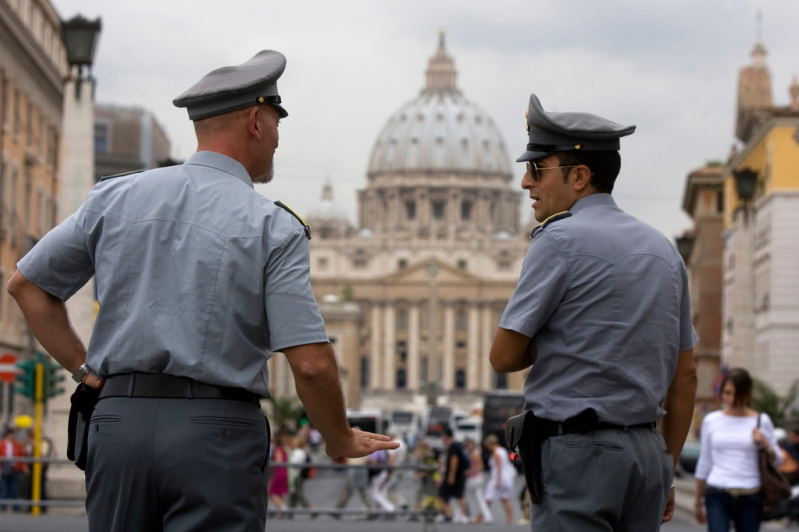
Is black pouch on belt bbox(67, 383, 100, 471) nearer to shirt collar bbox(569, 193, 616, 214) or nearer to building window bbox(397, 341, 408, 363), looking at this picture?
shirt collar bbox(569, 193, 616, 214)

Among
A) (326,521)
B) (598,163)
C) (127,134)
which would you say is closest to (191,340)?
(598,163)

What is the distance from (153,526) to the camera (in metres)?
3.64

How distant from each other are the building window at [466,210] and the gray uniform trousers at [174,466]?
15523 centimetres

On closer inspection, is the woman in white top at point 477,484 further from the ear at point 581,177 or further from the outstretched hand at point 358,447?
the outstretched hand at point 358,447

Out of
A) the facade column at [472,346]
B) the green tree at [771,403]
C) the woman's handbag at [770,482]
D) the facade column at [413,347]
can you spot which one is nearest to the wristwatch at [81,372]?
the woman's handbag at [770,482]

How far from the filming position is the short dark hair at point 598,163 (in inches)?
171

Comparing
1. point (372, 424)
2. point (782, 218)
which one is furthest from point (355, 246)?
point (782, 218)

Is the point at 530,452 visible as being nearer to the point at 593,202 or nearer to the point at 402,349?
the point at 593,202

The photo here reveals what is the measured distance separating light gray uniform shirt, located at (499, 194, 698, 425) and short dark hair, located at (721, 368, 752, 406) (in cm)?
331

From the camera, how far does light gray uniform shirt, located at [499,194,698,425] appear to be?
13.3 feet

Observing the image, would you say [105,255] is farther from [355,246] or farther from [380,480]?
[355,246]

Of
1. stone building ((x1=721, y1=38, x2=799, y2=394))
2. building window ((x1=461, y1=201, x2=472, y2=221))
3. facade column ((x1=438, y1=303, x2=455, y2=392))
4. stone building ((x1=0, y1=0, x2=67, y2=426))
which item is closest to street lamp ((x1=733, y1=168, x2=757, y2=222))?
stone building ((x1=721, y1=38, x2=799, y2=394))

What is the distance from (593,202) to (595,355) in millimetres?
502

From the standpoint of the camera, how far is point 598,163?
4359 mm
